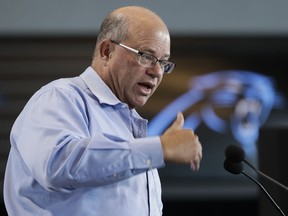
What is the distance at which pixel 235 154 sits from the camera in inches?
80.0

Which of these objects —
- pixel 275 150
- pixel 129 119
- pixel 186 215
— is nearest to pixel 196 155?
pixel 129 119

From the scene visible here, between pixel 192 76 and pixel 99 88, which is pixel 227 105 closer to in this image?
pixel 192 76

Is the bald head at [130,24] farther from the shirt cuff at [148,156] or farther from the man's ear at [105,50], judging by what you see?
the shirt cuff at [148,156]

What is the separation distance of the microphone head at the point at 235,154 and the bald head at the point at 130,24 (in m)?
0.41

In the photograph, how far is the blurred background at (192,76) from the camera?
4.89 metres

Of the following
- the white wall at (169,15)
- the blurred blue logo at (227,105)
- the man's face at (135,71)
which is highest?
the man's face at (135,71)

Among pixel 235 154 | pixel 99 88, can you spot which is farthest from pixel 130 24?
pixel 235 154

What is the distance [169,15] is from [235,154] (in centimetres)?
307

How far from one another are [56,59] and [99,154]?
130 inches

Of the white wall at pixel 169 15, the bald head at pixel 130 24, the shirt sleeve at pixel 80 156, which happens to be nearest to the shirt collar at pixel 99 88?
the bald head at pixel 130 24

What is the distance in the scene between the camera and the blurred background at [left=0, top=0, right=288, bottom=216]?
16.1 feet

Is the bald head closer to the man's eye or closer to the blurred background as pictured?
the man's eye

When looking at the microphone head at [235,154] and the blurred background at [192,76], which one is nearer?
the microphone head at [235,154]

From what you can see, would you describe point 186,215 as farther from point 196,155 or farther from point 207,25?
point 196,155
